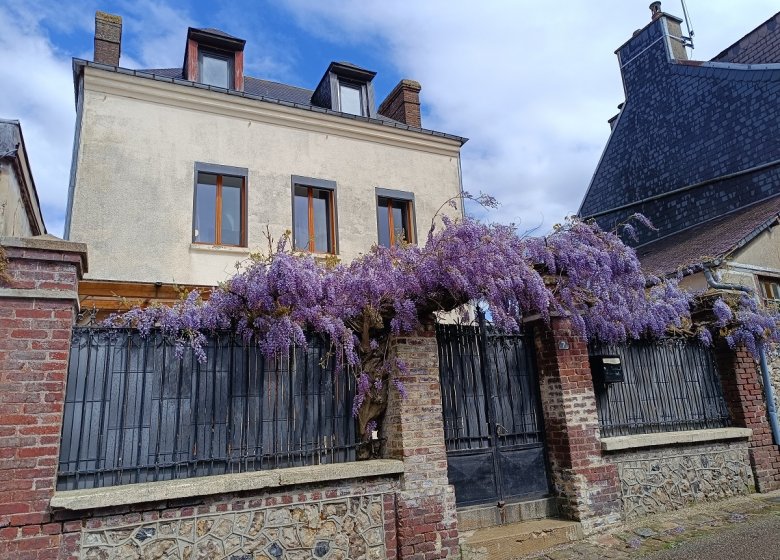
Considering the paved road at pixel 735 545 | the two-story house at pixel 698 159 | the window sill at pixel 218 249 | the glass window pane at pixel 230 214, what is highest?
the two-story house at pixel 698 159

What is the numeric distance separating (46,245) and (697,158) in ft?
52.0

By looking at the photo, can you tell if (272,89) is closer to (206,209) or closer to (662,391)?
(206,209)

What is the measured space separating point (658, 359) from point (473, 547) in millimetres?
3930

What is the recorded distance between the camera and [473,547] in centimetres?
494

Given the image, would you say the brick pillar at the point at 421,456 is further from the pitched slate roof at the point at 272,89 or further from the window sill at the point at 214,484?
the pitched slate roof at the point at 272,89

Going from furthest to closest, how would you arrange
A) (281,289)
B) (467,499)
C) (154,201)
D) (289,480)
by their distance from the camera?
(154,201) → (467,499) → (281,289) → (289,480)

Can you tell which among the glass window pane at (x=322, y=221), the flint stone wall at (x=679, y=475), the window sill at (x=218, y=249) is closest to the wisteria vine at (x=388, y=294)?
the flint stone wall at (x=679, y=475)

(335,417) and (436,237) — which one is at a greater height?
(436,237)

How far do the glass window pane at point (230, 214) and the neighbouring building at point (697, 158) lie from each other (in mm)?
8224

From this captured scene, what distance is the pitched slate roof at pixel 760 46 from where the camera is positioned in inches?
559

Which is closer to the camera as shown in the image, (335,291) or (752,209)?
(335,291)

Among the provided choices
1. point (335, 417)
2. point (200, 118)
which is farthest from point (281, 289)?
point (200, 118)

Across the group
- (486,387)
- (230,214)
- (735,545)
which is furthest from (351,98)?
(735,545)

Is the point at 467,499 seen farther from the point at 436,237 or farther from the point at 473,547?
the point at 436,237
